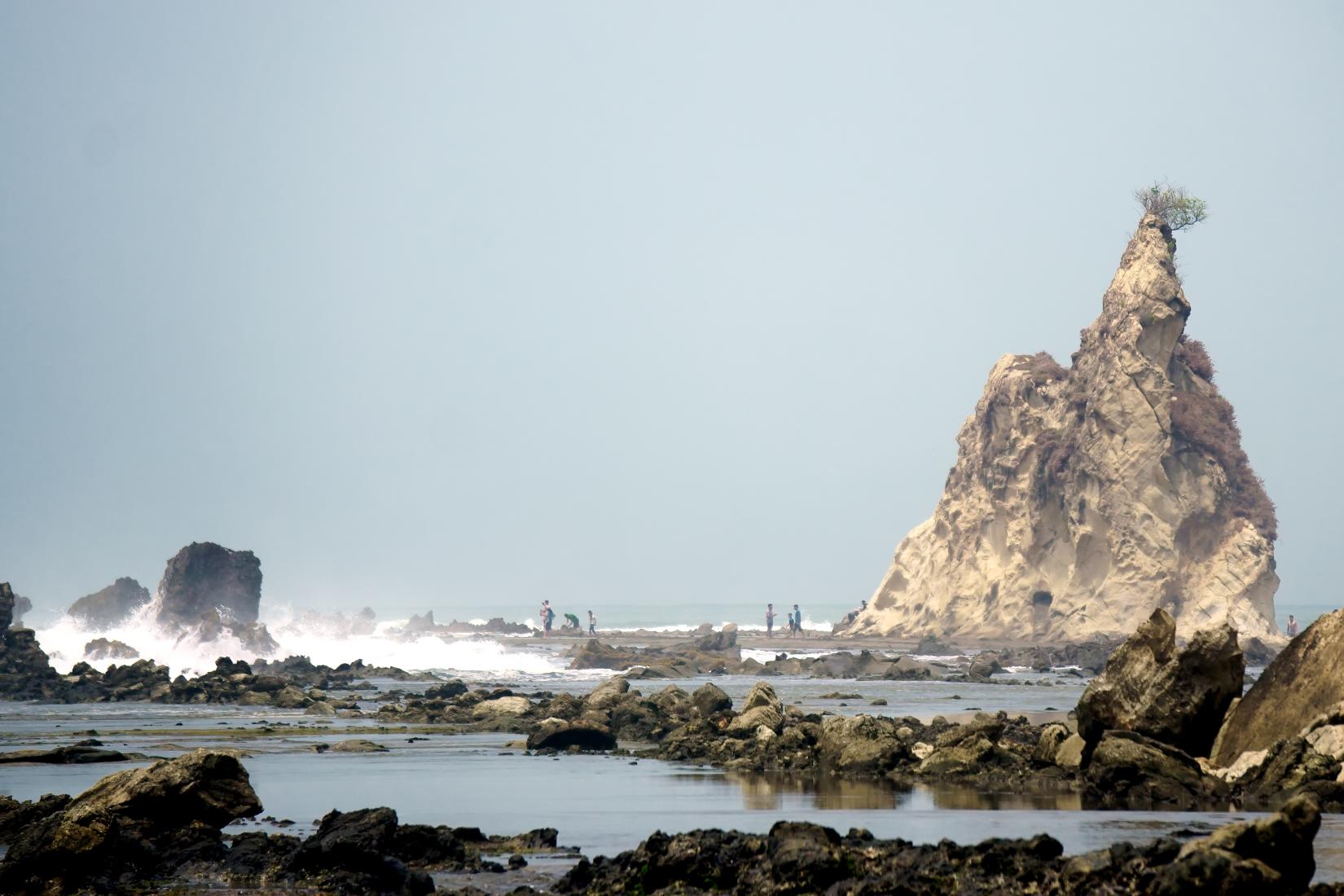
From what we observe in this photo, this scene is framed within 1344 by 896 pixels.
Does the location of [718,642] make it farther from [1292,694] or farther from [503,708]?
[1292,694]

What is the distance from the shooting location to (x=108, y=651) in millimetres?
72625

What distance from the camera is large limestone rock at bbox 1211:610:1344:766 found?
822 inches

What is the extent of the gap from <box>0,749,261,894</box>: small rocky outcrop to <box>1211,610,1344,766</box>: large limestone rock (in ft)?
48.1

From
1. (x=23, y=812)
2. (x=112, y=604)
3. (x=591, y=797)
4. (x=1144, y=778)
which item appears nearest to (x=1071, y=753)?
(x=1144, y=778)

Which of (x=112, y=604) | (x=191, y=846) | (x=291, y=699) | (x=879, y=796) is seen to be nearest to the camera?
(x=191, y=846)

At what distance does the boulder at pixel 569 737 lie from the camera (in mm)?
30875

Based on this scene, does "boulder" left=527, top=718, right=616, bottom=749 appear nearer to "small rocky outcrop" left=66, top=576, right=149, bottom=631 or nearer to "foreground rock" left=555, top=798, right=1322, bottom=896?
"foreground rock" left=555, top=798, right=1322, bottom=896

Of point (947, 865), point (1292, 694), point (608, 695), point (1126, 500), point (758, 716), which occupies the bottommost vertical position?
point (947, 865)

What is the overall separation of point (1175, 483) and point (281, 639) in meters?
Answer: 55.5

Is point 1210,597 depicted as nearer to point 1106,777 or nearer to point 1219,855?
point 1106,777

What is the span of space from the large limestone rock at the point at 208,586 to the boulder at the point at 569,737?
53.2 m

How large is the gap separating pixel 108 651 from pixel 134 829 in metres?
61.3

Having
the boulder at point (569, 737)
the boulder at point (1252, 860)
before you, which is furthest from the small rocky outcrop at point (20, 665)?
the boulder at point (1252, 860)

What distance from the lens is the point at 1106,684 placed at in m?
22.3
